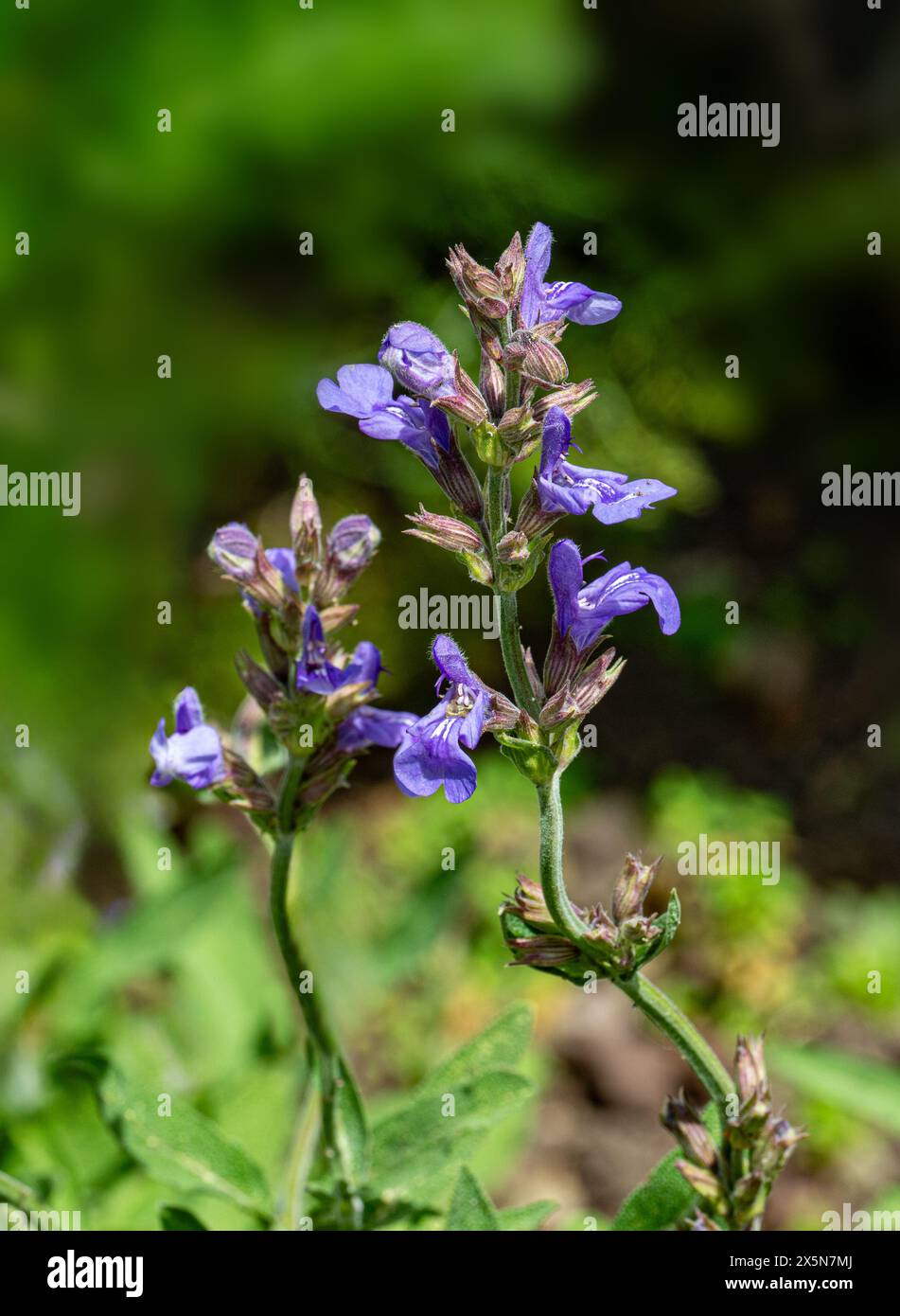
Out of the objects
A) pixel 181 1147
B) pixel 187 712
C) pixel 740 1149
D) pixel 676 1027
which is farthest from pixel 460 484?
pixel 181 1147

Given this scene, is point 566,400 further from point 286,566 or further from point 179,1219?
point 179,1219

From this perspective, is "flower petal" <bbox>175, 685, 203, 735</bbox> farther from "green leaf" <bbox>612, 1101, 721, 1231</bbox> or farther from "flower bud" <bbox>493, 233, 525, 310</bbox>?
"green leaf" <bbox>612, 1101, 721, 1231</bbox>

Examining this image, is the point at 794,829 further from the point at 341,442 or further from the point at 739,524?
the point at 341,442

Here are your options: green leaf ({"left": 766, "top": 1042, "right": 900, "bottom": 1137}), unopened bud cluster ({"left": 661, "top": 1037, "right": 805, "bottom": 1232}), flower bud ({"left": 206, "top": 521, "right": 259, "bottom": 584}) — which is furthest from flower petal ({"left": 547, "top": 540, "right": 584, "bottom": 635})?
green leaf ({"left": 766, "top": 1042, "right": 900, "bottom": 1137})

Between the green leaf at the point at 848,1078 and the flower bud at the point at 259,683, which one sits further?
the green leaf at the point at 848,1078

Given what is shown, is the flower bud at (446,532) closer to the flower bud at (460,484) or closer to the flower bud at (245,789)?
the flower bud at (460,484)

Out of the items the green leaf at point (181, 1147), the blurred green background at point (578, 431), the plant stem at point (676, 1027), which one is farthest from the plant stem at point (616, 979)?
the blurred green background at point (578, 431)

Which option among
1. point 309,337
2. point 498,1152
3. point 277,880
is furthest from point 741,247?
Result: point 277,880
